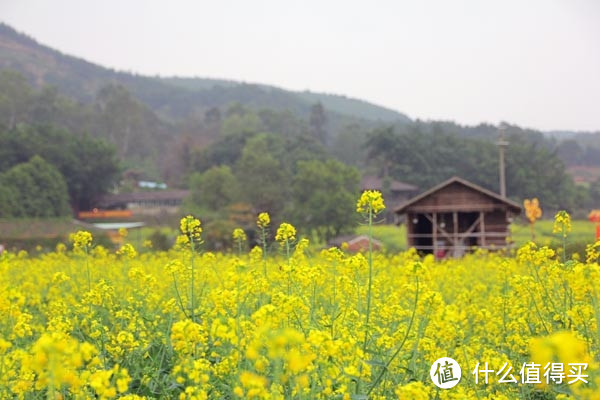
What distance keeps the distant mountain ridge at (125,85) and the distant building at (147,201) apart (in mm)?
83876

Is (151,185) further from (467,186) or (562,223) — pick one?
(562,223)

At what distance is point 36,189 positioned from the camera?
1679 inches

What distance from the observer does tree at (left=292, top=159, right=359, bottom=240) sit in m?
31.9

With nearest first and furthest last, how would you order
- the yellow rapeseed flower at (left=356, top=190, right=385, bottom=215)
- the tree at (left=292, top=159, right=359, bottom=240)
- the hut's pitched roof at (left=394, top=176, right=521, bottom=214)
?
the yellow rapeseed flower at (left=356, top=190, right=385, bottom=215), the hut's pitched roof at (left=394, top=176, right=521, bottom=214), the tree at (left=292, top=159, right=359, bottom=240)

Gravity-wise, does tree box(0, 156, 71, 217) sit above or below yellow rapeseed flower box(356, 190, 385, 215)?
above

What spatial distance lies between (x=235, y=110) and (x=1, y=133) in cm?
5914

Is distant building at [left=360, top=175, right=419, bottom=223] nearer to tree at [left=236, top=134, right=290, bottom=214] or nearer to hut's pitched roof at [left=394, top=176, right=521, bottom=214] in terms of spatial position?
tree at [left=236, top=134, right=290, bottom=214]

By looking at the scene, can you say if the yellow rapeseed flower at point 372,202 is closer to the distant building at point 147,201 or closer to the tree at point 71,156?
the tree at point 71,156

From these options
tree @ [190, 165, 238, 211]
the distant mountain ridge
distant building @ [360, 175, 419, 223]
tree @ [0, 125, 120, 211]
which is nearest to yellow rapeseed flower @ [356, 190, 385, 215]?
tree @ [190, 165, 238, 211]

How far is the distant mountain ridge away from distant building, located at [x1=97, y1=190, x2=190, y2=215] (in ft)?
275

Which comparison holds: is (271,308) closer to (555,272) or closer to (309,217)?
(555,272)

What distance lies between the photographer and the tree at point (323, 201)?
1257 inches

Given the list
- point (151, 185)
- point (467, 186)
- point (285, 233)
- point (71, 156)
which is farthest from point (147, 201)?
point (285, 233)

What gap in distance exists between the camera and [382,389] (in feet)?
11.0
